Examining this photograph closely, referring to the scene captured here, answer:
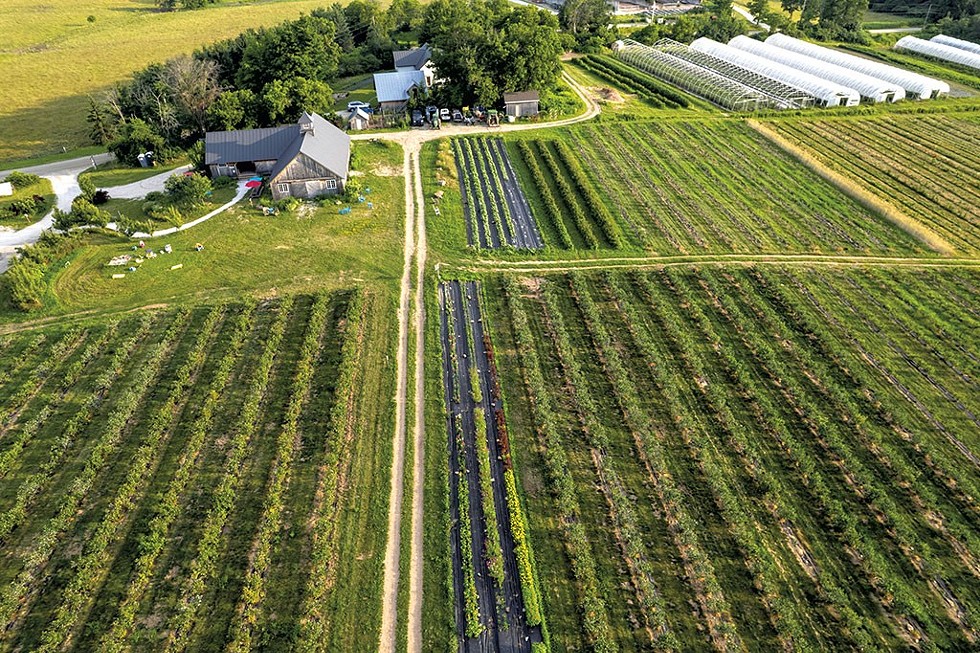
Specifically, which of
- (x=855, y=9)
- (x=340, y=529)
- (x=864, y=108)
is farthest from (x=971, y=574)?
(x=855, y=9)

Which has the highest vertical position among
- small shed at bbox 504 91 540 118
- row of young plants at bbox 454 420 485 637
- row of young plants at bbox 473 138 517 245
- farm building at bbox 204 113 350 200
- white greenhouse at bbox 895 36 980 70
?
white greenhouse at bbox 895 36 980 70

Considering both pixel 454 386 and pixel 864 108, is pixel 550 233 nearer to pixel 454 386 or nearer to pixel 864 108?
pixel 454 386

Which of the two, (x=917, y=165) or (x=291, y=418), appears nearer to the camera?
(x=291, y=418)

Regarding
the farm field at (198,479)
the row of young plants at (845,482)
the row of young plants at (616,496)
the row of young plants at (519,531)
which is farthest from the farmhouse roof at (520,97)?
the row of young plants at (519,531)

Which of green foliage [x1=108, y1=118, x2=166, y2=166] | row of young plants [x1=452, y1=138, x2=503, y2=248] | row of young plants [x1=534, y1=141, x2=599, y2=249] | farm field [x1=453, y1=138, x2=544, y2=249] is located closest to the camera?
row of young plants [x1=534, y1=141, x2=599, y2=249]

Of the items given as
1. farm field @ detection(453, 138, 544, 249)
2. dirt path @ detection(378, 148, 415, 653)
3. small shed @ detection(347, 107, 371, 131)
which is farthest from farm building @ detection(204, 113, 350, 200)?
dirt path @ detection(378, 148, 415, 653)

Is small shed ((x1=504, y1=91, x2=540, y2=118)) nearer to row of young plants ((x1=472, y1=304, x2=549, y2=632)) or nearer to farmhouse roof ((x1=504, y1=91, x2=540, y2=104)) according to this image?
farmhouse roof ((x1=504, y1=91, x2=540, y2=104))

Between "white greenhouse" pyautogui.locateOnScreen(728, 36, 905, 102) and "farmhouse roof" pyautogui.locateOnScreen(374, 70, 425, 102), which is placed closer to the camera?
"farmhouse roof" pyautogui.locateOnScreen(374, 70, 425, 102)

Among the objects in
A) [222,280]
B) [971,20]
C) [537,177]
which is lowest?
[222,280]
